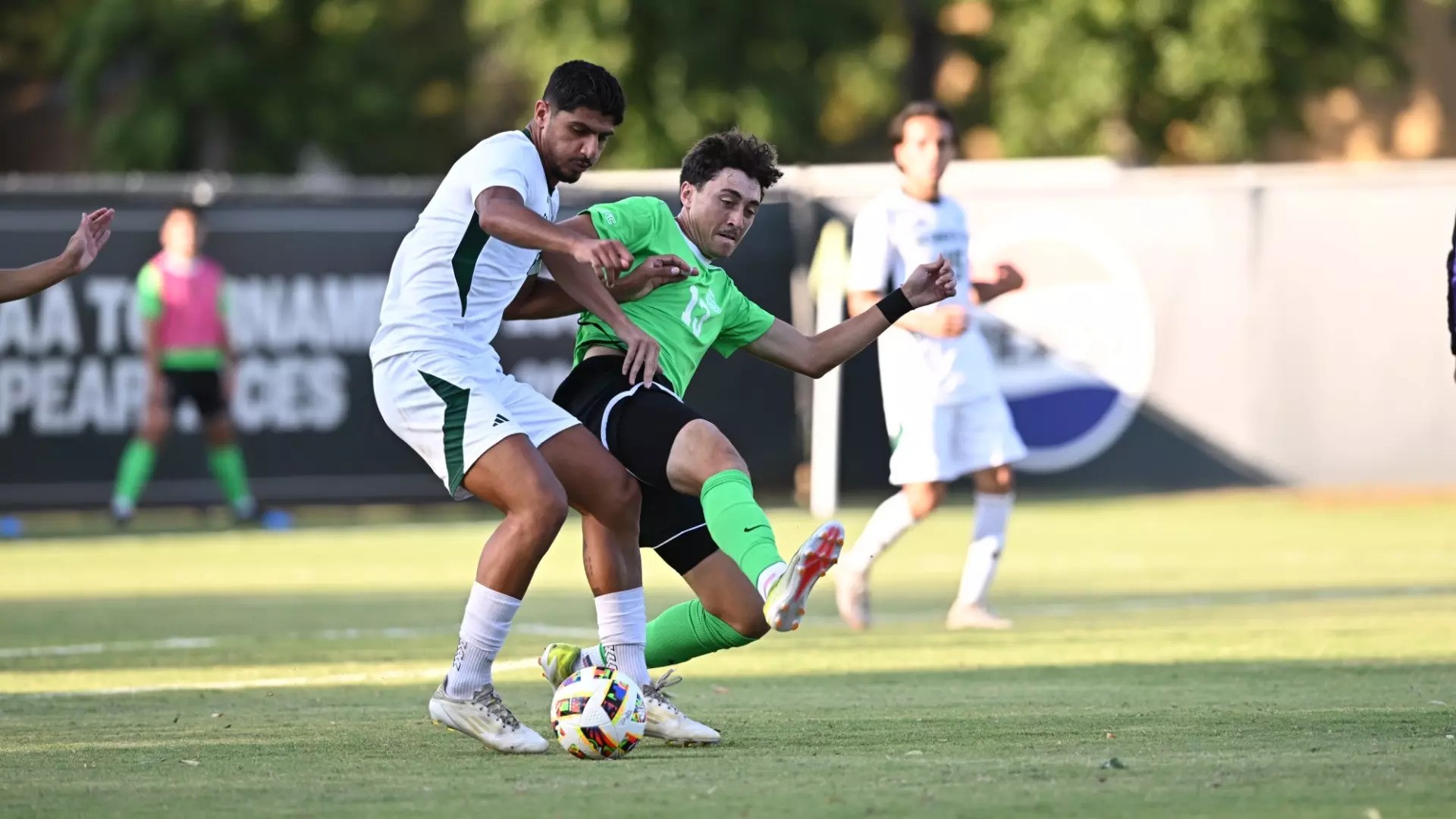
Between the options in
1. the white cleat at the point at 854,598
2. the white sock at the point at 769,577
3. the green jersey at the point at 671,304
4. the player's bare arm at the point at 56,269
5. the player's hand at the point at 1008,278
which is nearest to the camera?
the white sock at the point at 769,577

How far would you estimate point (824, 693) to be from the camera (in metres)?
7.90

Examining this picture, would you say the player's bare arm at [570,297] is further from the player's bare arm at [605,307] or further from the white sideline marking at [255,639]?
the white sideline marking at [255,639]

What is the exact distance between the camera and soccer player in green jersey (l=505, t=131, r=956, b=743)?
21.5 ft

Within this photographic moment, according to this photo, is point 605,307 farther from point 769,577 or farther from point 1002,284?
point 1002,284

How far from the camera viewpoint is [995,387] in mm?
10812

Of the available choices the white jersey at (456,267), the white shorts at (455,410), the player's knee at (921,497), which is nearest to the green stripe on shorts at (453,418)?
the white shorts at (455,410)

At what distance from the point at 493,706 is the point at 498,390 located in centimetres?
95

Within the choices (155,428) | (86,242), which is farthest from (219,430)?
(86,242)

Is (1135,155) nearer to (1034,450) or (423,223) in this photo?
(1034,450)

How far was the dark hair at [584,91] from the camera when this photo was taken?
21.3 feet

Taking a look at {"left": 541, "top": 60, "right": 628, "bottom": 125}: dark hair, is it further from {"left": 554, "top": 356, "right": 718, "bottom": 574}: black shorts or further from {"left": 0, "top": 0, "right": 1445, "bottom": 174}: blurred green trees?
{"left": 0, "top": 0, "right": 1445, "bottom": 174}: blurred green trees

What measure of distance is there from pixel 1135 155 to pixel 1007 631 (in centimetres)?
1937

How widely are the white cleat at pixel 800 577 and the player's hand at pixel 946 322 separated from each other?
4.66 metres

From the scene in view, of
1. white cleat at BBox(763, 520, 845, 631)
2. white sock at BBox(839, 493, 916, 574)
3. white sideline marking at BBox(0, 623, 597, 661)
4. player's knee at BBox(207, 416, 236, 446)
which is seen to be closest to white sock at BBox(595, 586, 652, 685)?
white cleat at BBox(763, 520, 845, 631)
